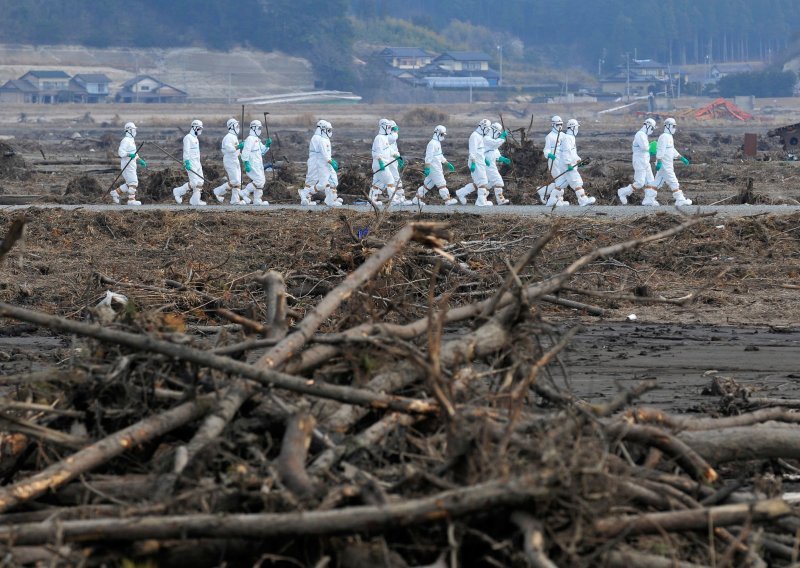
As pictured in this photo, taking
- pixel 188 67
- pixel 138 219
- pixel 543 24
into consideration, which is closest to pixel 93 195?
pixel 138 219

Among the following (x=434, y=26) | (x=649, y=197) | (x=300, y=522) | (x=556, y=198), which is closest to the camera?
(x=300, y=522)

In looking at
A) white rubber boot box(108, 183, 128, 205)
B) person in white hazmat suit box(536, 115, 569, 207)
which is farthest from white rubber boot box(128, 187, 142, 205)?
person in white hazmat suit box(536, 115, 569, 207)

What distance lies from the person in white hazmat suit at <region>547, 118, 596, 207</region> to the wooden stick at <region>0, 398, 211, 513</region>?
72.9 feet

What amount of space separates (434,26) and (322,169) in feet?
384

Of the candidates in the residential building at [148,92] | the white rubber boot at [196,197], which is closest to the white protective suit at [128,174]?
the white rubber boot at [196,197]

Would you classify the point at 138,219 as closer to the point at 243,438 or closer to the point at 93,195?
the point at 93,195

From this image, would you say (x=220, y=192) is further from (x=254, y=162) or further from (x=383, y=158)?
(x=383, y=158)

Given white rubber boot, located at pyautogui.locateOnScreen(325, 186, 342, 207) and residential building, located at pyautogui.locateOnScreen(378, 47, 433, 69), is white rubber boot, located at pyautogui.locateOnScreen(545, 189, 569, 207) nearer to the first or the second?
white rubber boot, located at pyautogui.locateOnScreen(325, 186, 342, 207)

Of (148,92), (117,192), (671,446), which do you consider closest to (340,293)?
(671,446)

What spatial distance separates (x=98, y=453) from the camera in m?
5.41

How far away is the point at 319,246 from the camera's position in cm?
1727

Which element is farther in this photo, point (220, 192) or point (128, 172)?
point (220, 192)

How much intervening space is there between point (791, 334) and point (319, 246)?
6467 mm

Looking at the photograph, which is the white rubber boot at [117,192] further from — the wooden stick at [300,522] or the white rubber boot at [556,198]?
the wooden stick at [300,522]
